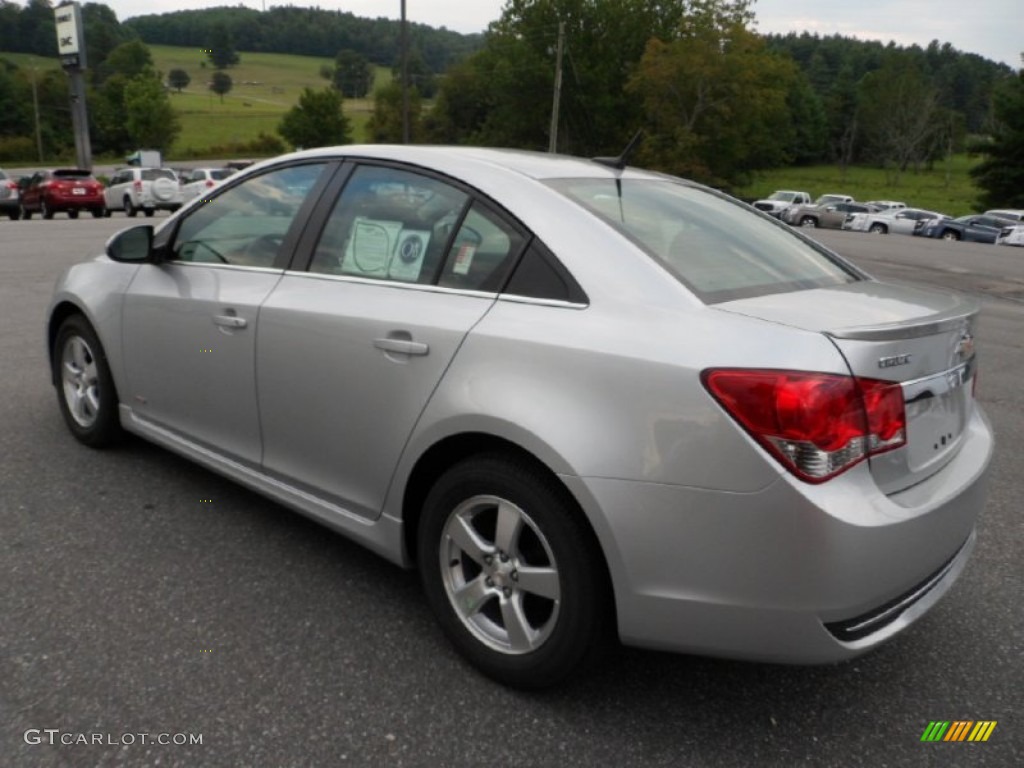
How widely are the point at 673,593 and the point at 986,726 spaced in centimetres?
105

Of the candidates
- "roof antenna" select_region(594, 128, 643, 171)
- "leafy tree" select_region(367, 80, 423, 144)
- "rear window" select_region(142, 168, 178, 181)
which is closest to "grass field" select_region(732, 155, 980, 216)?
"leafy tree" select_region(367, 80, 423, 144)

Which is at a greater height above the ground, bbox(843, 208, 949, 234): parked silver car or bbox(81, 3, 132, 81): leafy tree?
bbox(81, 3, 132, 81): leafy tree

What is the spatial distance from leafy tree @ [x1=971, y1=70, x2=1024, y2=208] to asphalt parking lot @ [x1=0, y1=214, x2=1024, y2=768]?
56.3 metres

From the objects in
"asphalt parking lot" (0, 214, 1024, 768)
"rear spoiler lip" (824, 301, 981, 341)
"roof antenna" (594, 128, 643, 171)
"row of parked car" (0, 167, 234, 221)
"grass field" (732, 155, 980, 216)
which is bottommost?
"grass field" (732, 155, 980, 216)

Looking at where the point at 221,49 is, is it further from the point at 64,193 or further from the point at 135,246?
the point at 135,246

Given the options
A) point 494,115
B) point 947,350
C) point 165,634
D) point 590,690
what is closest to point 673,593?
point 590,690

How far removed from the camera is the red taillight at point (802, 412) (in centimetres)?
204

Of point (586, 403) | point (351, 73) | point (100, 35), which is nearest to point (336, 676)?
point (586, 403)

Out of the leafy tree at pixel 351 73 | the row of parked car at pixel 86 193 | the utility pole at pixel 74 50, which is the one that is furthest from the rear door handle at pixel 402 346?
the leafy tree at pixel 351 73

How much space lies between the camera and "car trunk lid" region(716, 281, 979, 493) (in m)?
2.14

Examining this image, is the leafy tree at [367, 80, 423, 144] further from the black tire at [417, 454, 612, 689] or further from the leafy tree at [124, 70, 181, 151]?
the black tire at [417, 454, 612, 689]

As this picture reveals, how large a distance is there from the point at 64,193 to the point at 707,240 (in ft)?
92.0

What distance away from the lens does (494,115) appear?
72.8m

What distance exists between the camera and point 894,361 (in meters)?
2.16
